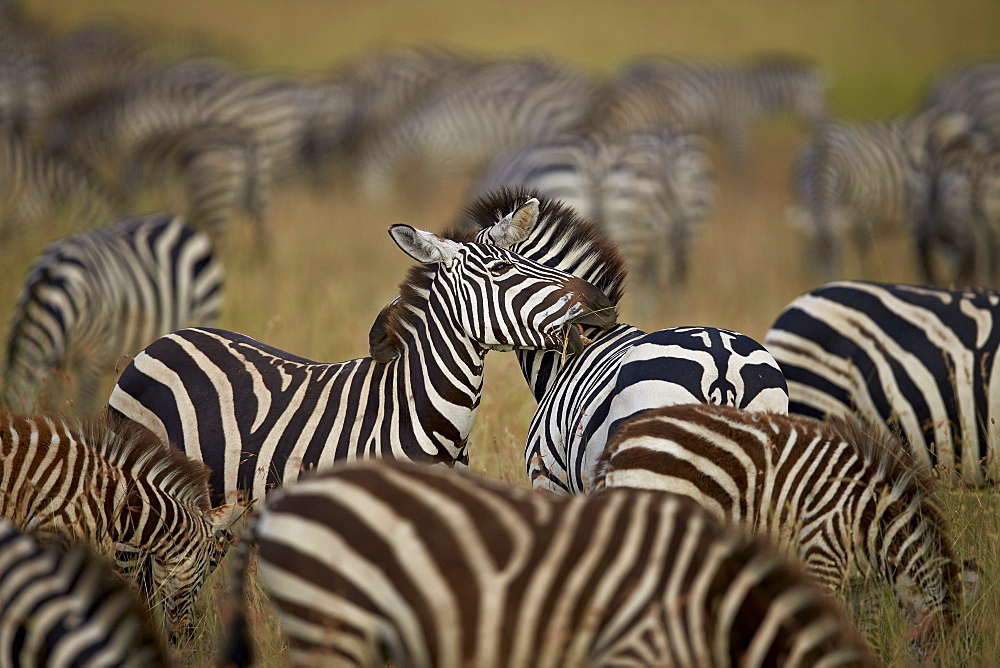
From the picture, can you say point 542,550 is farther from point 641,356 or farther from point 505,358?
point 505,358

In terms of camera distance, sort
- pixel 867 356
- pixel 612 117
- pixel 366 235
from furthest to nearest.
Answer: pixel 612 117 → pixel 366 235 → pixel 867 356

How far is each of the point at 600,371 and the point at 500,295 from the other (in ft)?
2.01

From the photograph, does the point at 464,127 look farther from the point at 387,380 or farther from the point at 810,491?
the point at 810,491

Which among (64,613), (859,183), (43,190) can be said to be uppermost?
(859,183)

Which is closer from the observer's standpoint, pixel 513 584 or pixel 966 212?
pixel 513 584

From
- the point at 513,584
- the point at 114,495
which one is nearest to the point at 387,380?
the point at 114,495

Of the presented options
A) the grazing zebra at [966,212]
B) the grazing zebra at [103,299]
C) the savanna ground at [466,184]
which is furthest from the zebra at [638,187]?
the grazing zebra at [103,299]

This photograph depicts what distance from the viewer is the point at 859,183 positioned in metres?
12.7

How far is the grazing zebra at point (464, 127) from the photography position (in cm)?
1683

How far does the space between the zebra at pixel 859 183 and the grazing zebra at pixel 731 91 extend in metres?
4.32

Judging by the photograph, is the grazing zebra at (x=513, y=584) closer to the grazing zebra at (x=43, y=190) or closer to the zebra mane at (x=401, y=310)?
the zebra mane at (x=401, y=310)

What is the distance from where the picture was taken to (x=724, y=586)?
8.00ft

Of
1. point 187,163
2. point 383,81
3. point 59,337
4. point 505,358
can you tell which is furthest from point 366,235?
point 383,81

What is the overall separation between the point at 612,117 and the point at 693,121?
4.36 m
